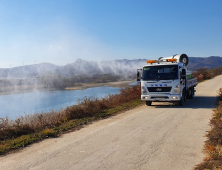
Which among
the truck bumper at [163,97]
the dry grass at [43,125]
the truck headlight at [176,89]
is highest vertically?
the truck headlight at [176,89]

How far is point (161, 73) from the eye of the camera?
13383 mm

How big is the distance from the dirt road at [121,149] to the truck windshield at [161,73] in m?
4.64

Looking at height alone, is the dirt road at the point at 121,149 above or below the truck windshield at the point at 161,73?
below

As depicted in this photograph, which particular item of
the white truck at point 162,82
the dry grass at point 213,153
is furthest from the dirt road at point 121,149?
the white truck at point 162,82

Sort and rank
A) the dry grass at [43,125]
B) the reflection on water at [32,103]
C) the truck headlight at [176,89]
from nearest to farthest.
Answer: the dry grass at [43,125] < the truck headlight at [176,89] < the reflection on water at [32,103]

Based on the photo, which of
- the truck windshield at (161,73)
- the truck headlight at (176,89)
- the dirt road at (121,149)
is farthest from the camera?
the truck windshield at (161,73)

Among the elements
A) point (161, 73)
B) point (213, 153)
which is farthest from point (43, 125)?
point (161, 73)

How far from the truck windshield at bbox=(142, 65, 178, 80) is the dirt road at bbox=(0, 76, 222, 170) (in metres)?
4.64

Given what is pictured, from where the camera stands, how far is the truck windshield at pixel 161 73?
43.2 ft

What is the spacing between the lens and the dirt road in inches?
198

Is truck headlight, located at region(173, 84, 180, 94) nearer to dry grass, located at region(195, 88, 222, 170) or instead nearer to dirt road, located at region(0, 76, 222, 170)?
dirt road, located at region(0, 76, 222, 170)

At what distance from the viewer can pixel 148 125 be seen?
8797 millimetres

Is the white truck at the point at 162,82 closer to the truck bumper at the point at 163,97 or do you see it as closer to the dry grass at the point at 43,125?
the truck bumper at the point at 163,97

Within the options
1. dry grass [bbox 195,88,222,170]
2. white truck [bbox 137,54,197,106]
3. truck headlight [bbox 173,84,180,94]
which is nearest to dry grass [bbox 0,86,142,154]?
white truck [bbox 137,54,197,106]
